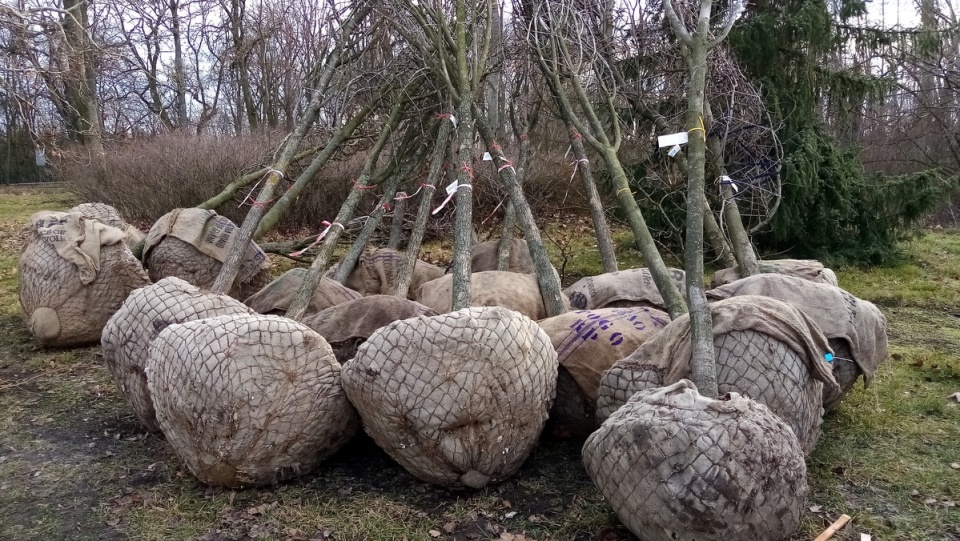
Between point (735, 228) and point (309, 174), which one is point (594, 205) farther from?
point (309, 174)

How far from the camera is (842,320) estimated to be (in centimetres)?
358

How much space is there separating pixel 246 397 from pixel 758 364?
2.10 meters

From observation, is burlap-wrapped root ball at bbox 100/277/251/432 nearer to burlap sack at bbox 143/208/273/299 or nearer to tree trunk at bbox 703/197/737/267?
burlap sack at bbox 143/208/273/299

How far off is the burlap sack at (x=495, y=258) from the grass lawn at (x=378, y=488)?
2325 millimetres

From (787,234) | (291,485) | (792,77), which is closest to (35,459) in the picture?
(291,485)

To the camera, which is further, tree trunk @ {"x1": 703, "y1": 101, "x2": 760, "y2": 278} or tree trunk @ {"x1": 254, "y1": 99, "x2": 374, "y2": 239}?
tree trunk @ {"x1": 703, "y1": 101, "x2": 760, "y2": 278}

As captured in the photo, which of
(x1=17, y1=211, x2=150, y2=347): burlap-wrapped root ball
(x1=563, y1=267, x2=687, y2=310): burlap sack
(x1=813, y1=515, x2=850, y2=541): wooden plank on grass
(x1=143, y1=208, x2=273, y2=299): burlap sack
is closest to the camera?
(x1=813, y1=515, x2=850, y2=541): wooden plank on grass

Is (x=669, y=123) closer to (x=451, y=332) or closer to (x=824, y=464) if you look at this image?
(x=824, y=464)

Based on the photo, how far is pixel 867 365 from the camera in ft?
11.9

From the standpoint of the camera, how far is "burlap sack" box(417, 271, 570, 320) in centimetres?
448

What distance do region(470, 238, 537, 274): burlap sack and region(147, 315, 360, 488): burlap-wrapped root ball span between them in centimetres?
269

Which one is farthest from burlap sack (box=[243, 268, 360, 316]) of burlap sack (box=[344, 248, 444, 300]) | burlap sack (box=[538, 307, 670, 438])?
burlap sack (box=[538, 307, 670, 438])

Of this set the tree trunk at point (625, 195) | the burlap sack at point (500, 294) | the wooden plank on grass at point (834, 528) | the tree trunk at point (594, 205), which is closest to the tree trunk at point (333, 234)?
the burlap sack at point (500, 294)

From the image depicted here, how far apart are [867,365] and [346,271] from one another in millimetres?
3613
